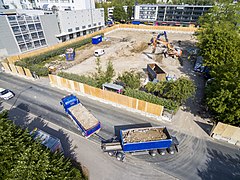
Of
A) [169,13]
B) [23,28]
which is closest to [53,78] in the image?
[23,28]

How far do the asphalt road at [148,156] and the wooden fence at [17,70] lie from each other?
258 inches

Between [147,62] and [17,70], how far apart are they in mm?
31224

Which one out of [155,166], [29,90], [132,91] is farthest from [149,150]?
[29,90]

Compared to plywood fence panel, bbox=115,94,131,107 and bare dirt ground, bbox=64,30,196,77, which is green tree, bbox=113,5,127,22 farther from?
plywood fence panel, bbox=115,94,131,107

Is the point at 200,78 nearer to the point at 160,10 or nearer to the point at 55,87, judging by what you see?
the point at 55,87

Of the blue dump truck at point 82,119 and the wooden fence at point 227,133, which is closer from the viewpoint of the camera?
the wooden fence at point 227,133

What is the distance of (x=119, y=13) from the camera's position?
89312mm

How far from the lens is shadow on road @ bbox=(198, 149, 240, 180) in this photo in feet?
49.5

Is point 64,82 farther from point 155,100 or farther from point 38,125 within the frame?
point 155,100

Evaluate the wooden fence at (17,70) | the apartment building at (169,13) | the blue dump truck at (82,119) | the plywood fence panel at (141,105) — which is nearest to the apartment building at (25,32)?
the wooden fence at (17,70)

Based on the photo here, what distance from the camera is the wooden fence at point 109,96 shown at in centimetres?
2138

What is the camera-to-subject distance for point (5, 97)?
83.8ft

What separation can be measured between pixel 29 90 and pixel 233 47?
1466 inches

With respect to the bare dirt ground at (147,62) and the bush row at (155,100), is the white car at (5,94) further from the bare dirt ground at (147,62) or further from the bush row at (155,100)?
the bush row at (155,100)
